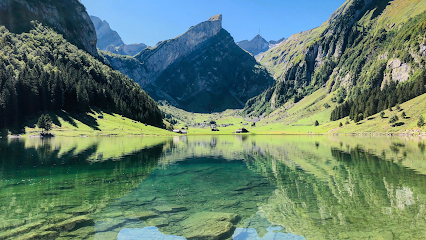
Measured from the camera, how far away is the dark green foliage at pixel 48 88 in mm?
123356

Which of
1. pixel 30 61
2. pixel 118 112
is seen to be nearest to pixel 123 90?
pixel 118 112

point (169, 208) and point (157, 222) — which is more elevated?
point (169, 208)

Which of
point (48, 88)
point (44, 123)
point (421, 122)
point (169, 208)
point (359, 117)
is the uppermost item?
point (48, 88)

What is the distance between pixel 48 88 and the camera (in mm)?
136250

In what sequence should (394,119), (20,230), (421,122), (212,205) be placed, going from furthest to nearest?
(394,119) < (421,122) < (212,205) < (20,230)

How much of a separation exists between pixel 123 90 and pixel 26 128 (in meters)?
86.1

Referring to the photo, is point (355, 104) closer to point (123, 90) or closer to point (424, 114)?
point (424, 114)

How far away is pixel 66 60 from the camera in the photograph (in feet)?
627

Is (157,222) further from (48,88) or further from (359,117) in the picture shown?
(359,117)

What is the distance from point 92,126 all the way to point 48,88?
34.6m

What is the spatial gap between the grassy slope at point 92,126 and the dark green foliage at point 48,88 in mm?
8504

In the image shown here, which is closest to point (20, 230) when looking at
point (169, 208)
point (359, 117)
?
point (169, 208)

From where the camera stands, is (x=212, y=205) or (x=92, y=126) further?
(x=92, y=126)

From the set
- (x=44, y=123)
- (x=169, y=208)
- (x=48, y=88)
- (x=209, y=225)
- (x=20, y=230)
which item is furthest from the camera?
(x=48, y=88)
